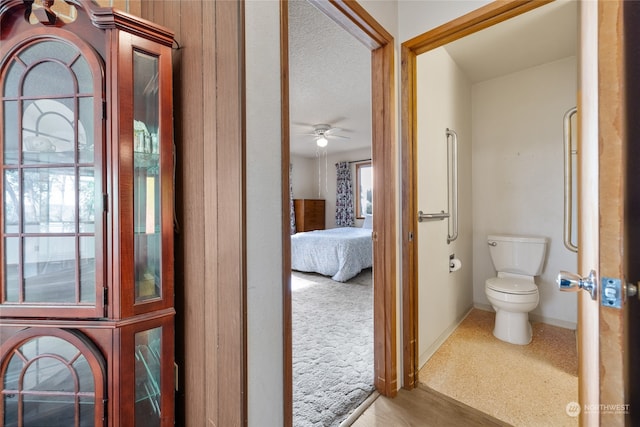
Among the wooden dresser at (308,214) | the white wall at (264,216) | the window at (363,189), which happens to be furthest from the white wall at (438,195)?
the wooden dresser at (308,214)

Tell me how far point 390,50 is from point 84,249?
1780mm

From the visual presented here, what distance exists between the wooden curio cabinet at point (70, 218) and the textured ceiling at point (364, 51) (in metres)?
1.32

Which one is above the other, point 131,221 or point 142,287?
point 131,221

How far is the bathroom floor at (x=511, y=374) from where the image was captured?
4.95 ft

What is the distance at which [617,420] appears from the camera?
22.6 inches

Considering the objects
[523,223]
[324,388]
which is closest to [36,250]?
[324,388]

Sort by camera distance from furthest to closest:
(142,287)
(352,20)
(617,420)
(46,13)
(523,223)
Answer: (523,223) < (352,20) < (142,287) < (46,13) < (617,420)

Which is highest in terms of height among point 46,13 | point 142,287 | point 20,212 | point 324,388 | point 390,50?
point 390,50

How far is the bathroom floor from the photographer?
151 cm

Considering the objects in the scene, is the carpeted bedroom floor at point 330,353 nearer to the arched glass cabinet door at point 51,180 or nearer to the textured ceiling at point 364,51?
the arched glass cabinet door at point 51,180

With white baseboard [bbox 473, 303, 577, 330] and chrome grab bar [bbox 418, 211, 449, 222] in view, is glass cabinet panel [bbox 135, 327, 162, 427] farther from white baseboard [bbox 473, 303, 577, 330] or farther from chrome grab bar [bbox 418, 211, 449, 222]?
white baseboard [bbox 473, 303, 577, 330]

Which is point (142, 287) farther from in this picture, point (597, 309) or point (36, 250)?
point (597, 309)

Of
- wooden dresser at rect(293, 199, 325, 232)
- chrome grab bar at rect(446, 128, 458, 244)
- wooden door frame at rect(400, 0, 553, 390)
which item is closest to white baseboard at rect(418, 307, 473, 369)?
wooden door frame at rect(400, 0, 553, 390)

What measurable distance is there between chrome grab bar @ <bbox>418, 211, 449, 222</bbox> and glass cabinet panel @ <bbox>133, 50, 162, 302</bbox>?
1524 mm
